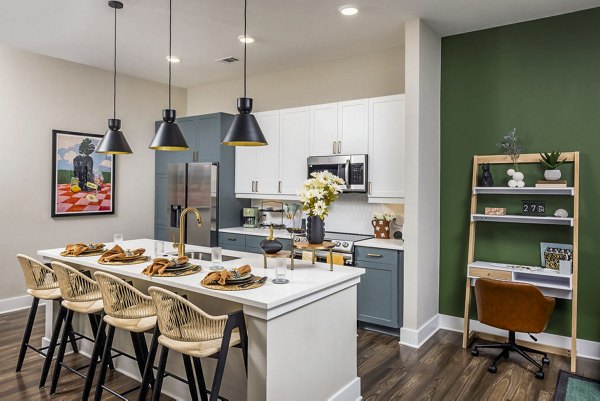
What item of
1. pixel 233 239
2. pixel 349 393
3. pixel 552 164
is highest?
pixel 552 164

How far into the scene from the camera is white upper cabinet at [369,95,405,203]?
14.3 feet

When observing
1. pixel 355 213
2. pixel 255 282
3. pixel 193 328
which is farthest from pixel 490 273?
pixel 193 328

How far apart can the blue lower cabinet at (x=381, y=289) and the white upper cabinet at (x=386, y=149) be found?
0.61m

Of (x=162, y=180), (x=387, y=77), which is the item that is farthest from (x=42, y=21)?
(x=387, y=77)

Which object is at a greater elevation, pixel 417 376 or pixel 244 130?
pixel 244 130

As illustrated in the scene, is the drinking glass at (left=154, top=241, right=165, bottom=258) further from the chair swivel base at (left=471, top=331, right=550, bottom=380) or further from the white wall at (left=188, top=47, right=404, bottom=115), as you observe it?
the chair swivel base at (left=471, top=331, right=550, bottom=380)

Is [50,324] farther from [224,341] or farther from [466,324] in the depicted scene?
[466,324]

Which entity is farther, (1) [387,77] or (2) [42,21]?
(1) [387,77]

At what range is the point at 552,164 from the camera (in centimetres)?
376

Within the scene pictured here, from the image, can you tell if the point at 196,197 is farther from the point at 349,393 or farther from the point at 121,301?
the point at 349,393

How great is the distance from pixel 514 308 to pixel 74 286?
336 centimetres

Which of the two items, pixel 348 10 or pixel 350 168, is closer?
pixel 348 10

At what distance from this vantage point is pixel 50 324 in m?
3.71

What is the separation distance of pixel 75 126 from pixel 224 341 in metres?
4.43
